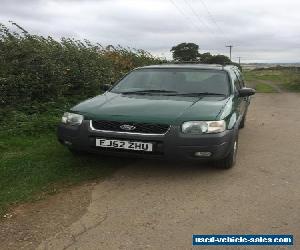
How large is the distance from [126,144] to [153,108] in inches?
24.8

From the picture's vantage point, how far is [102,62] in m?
13.6

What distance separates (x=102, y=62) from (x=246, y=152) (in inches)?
287

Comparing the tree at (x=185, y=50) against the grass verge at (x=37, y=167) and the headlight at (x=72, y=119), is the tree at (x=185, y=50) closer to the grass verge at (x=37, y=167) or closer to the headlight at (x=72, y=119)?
the grass verge at (x=37, y=167)

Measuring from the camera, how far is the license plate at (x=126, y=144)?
5406 mm

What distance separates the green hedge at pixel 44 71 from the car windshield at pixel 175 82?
2.92 meters

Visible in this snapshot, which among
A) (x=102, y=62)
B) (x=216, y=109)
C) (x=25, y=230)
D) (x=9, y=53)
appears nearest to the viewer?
(x=25, y=230)

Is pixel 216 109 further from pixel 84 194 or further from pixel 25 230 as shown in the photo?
pixel 25 230

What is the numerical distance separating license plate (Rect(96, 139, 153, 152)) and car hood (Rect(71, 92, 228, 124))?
0.90ft

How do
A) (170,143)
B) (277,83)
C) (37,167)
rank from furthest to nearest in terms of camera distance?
(277,83) < (37,167) < (170,143)

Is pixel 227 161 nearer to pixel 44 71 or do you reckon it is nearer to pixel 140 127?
pixel 140 127

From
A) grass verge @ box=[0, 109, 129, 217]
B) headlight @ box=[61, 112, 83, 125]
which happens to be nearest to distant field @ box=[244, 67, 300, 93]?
grass verge @ box=[0, 109, 129, 217]

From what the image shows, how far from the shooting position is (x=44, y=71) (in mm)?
10078

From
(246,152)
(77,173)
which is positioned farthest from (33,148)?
(246,152)

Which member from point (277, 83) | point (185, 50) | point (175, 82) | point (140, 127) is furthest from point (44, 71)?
point (185, 50)
